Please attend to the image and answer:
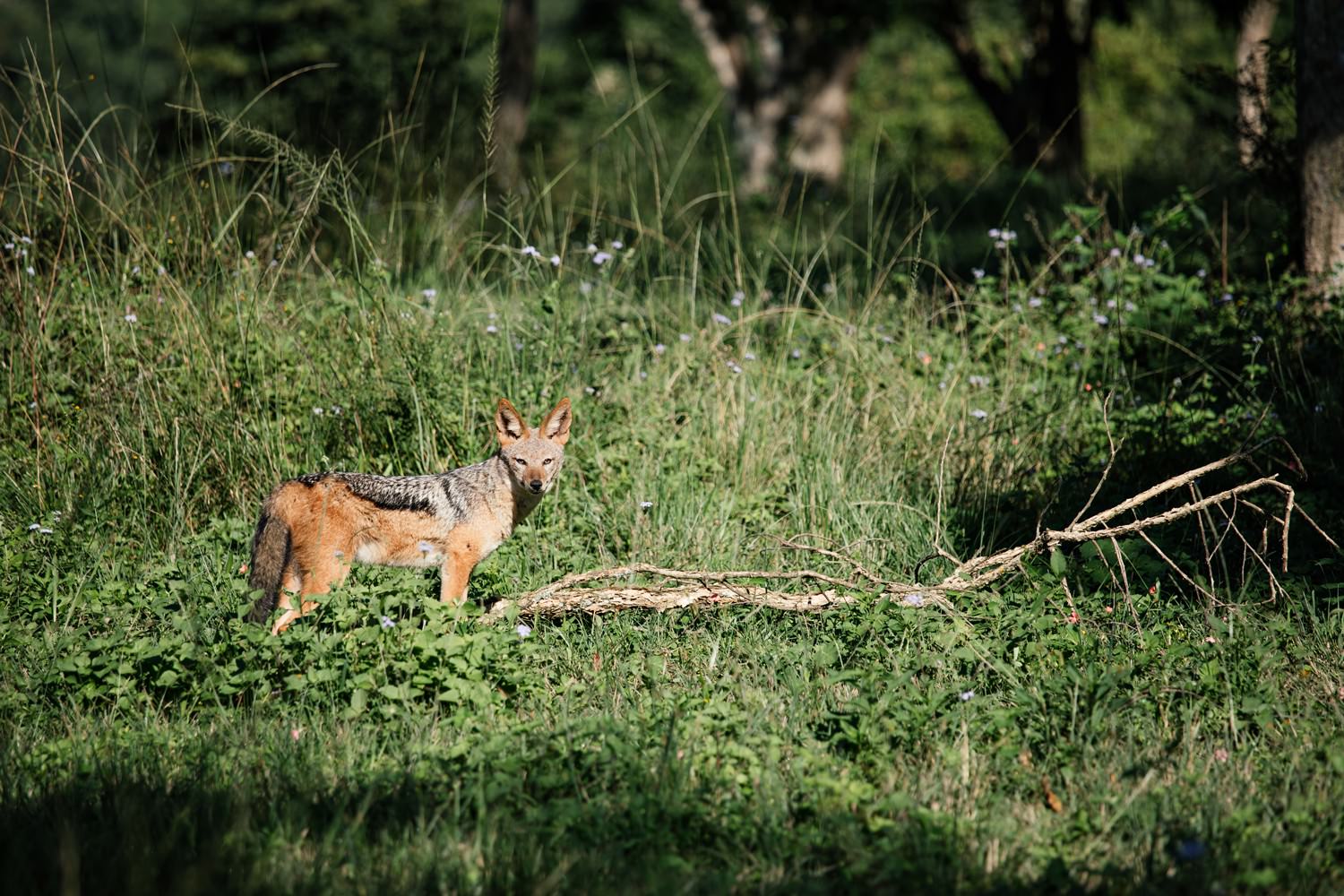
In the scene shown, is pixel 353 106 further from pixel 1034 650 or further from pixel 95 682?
pixel 1034 650

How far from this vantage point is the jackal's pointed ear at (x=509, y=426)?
216 inches

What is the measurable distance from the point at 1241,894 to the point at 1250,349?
4.32 metres

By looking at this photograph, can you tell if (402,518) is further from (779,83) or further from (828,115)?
(779,83)

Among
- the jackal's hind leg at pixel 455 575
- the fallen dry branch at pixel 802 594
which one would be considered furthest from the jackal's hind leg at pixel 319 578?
the fallen dry branch at pixel 802 594

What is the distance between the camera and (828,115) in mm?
19000

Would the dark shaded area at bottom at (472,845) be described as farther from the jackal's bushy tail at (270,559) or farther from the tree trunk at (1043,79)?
the tree trunk at (1043,79)

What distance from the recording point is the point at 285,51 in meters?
17.9

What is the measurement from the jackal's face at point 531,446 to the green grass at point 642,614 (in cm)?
44

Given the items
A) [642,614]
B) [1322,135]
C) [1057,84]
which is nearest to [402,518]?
[642,614]

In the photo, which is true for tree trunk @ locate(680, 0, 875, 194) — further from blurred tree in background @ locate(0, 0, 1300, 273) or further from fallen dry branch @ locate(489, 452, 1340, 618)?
fallen dry branch @ locate(489, 452, 1340, 618)

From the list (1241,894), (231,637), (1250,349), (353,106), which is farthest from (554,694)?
(353,106)

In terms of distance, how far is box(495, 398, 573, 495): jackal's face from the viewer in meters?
5.41

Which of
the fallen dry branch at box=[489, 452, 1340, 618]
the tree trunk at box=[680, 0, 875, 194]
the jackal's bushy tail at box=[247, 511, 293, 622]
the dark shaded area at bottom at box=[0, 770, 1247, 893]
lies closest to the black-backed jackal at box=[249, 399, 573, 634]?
the jackal's bushy tail at box=[247, 511, 293, 622]

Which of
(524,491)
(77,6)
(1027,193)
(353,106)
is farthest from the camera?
(77,6)
